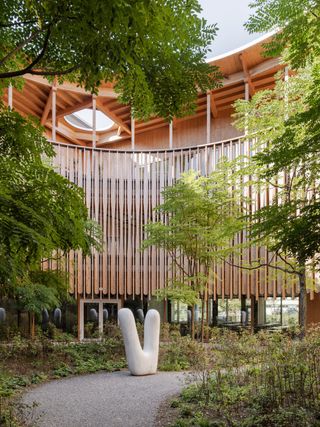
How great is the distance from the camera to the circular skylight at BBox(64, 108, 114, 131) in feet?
91.6

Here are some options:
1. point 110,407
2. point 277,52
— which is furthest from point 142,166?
point 277,52

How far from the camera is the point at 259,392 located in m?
7.28

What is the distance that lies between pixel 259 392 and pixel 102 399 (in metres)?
2.83

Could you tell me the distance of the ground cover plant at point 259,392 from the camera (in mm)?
5996

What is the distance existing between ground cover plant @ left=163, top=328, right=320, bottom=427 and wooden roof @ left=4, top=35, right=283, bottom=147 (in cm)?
1151

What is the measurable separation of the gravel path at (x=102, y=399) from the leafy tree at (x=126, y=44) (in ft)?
14.3

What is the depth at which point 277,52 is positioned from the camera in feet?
13.4

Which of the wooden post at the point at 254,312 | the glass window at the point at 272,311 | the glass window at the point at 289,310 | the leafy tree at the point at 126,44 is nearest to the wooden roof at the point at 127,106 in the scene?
the wooden post at the point at 254,312

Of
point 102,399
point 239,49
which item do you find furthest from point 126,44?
point 239,49

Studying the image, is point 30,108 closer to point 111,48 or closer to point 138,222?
point 138,222

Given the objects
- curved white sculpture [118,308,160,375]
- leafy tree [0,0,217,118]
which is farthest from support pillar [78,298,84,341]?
leafy tree [0,0,217,118]

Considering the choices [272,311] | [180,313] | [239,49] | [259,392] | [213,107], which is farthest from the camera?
[213,107]

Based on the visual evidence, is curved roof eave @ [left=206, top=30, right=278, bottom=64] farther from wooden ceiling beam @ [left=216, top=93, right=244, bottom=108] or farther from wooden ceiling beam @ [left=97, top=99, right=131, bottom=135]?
wooden ceiling beam @ [left=97, top=99, right=131, bottom=135]

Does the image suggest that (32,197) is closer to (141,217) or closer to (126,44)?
(126,44)
